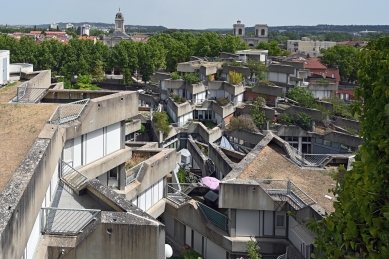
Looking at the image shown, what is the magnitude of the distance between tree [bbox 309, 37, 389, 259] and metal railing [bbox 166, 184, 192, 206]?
553 inches

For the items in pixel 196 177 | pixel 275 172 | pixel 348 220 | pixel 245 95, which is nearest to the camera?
pixel 348 220

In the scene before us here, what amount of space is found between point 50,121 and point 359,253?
955 cm

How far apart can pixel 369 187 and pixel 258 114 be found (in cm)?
3463

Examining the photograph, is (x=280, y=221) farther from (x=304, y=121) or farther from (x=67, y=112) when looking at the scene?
(x=304, y=121)

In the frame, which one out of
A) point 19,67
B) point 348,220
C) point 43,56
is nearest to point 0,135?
point 348,220

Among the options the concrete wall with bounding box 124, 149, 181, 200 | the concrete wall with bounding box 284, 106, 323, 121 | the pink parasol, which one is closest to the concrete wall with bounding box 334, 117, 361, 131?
the concrete wall with bounding box 284, 106, 323, 121

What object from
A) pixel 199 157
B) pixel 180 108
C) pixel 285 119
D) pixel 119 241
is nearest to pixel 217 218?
pixel 119 241

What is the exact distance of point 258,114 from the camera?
4225 centimetres

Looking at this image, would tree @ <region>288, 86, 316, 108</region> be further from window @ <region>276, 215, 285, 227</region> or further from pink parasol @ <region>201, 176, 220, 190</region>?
window @ <region>276, 215, 285, 227</region>

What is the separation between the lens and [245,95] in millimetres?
49875

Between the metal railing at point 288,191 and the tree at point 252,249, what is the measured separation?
191 cm

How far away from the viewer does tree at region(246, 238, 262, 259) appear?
56.5 ft

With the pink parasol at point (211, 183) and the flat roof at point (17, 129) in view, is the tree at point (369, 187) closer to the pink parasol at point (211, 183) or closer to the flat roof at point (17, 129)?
the flat roof at point (17, 129)

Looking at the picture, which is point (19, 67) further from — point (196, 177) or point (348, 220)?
point (348, 220)
